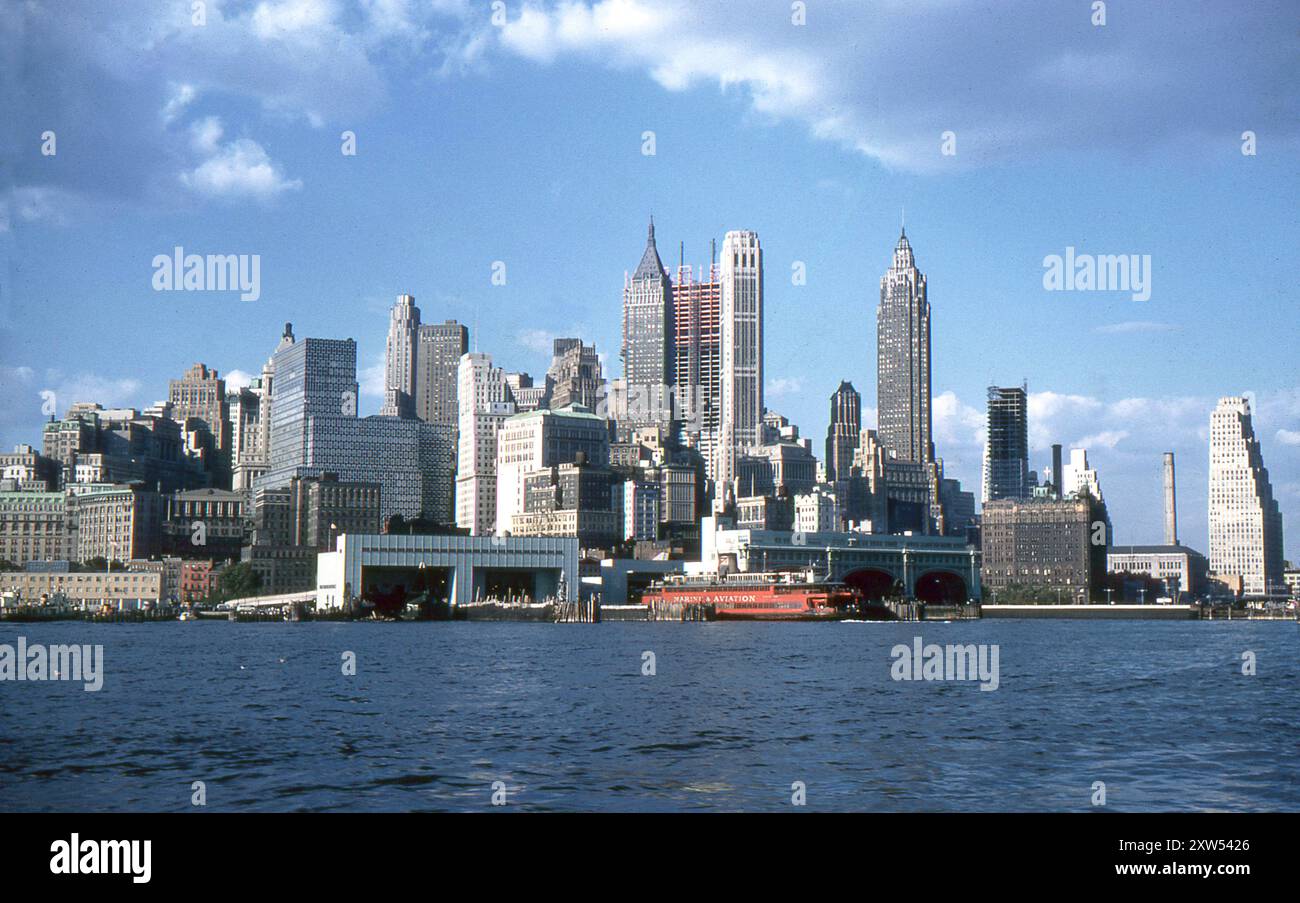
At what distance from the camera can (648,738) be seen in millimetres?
35594

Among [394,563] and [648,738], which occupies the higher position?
[394,563]

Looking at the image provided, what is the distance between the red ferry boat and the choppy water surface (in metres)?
107

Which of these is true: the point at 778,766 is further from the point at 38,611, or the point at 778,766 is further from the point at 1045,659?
the point at 38,611

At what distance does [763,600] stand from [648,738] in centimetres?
14760

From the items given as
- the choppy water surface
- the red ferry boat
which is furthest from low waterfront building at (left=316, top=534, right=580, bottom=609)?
the choppy water surface

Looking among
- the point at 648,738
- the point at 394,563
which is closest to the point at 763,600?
the point at 394,563

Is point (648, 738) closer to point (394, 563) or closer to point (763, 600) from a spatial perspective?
point (763, 600)

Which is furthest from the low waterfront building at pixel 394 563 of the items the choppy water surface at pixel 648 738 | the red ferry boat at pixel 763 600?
the choppy water surface at pixel 648 738

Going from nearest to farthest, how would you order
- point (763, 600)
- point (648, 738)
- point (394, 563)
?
point (648, 738)
point (763, 600)
point (394, 563)

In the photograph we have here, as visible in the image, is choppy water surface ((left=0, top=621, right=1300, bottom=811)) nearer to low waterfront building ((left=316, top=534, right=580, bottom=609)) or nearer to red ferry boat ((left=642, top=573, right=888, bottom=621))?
red ferry boat ((left=642, top=573, right=888, bottom=621))

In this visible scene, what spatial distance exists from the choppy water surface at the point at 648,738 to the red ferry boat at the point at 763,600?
350 feet

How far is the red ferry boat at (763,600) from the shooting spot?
178 m

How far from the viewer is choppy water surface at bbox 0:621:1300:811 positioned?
86.1ft
